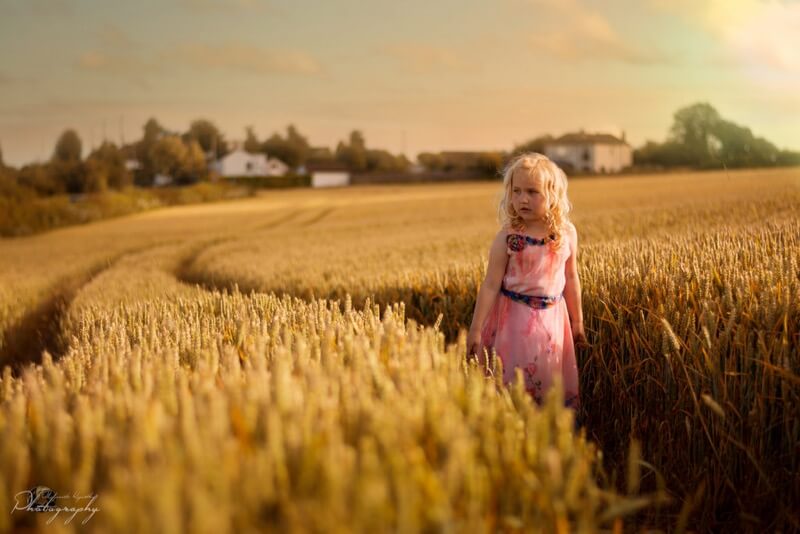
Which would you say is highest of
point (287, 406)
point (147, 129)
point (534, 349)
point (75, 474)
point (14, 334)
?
point (147, 129)

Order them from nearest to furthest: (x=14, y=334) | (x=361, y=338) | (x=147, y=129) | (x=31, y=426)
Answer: (x=31, y=426) < (x=361, y=338) < (x=14, y=334) < (x=147, y=129)

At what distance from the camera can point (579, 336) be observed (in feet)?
15.6

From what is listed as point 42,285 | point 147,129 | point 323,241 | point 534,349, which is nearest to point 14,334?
point 42,285

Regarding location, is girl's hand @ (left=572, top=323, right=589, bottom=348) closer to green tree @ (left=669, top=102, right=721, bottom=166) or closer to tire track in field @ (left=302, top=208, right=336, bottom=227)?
tire track in field @ (left=302, top=208, right=336, bottom=227)

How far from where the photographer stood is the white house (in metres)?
108

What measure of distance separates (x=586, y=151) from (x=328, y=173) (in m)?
31.1

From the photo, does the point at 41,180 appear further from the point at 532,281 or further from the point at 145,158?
the point at 532,281

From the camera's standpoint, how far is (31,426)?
2109mm

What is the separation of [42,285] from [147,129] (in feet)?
367

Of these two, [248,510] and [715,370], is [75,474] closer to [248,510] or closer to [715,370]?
[248,510]

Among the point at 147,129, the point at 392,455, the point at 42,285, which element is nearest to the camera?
the point at 392,455

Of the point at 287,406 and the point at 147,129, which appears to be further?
the point at 147,129

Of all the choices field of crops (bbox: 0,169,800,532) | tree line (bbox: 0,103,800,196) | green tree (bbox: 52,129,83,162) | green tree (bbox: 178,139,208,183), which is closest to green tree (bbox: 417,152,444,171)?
tree line (bbox: 0,103,800,196)

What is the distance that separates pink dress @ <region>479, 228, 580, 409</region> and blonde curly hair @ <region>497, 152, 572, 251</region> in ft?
0.20
